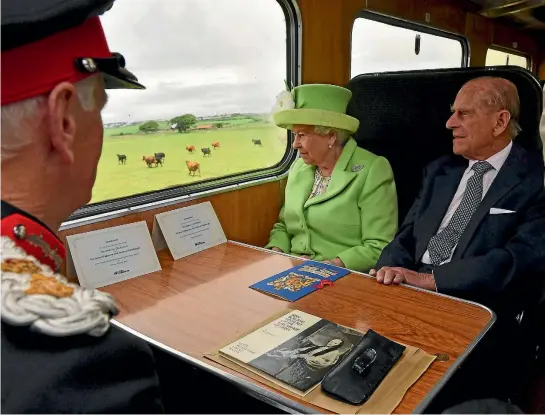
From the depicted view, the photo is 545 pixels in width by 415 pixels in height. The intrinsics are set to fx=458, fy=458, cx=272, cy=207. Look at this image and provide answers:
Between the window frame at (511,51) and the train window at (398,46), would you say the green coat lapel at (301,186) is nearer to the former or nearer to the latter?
the train window at (398,46)

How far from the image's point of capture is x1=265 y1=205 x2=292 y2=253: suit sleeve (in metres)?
2.48

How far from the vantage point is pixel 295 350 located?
3.72 ft

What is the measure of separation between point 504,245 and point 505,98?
2.04ft

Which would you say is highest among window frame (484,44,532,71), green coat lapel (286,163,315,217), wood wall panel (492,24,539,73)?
wood wall panel (492,24,539,73)

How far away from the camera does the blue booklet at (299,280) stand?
1.53m

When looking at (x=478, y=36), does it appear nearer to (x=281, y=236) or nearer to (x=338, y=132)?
(x=338, y=132)

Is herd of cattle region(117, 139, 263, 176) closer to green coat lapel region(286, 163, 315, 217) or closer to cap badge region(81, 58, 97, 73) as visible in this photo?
green coat lapel region(286, 163, 315, 217)

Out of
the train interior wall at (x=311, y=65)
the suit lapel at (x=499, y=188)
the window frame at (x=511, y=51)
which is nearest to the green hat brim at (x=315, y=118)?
the train interior wall at (x=311, y=65)

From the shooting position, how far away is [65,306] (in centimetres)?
59

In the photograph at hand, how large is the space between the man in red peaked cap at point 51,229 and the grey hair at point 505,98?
1.71m

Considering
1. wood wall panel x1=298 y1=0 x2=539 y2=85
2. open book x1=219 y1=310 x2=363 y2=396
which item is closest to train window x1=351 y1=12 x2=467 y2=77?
wood wall panel x1=298 y1=0 x2=539 y2=85

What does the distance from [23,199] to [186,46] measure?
1.67 m

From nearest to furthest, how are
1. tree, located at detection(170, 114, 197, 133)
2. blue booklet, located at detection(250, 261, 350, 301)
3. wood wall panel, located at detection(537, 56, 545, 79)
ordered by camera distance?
1. blue booklet, located at detection(250, 261, 350, 301)
2. tree, located at detection(170, 114, 197, 133)
3. wood wall panel, located at detection(537, 56, 545, 79)

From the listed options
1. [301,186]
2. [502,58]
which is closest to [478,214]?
[301,186]
